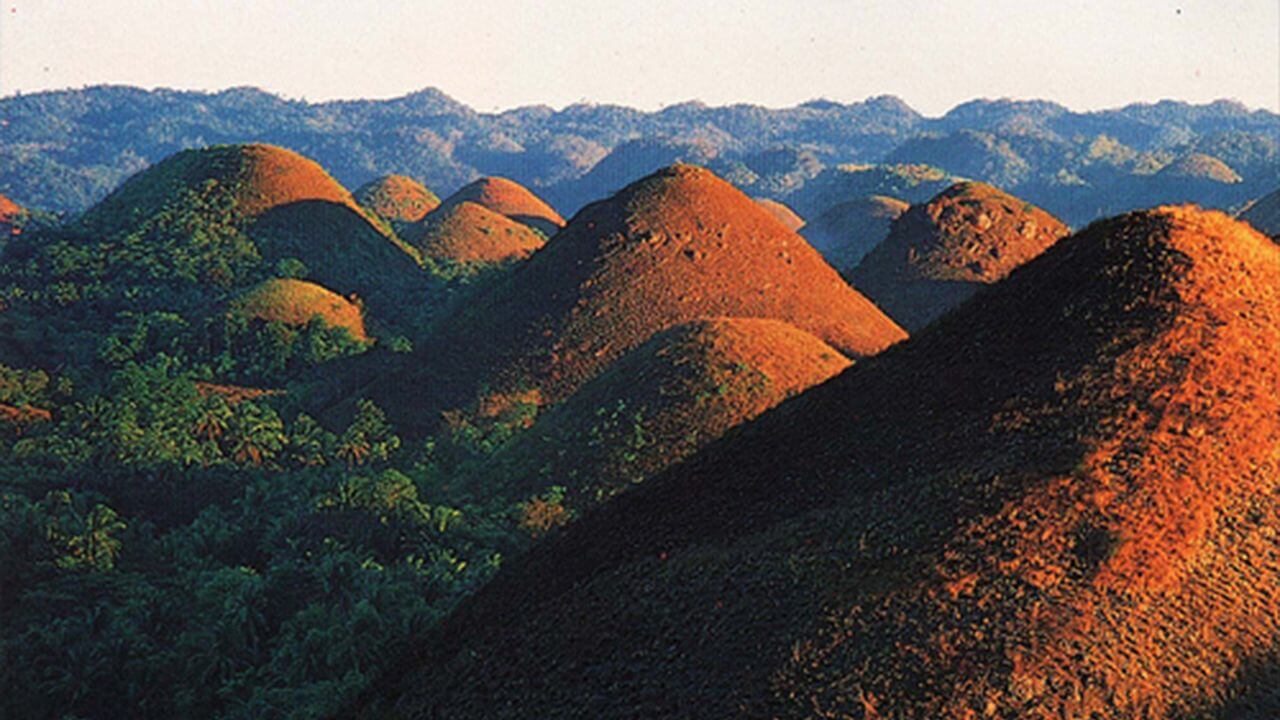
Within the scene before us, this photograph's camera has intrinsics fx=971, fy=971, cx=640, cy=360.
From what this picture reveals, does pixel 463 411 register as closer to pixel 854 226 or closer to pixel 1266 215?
pixel 1266 215

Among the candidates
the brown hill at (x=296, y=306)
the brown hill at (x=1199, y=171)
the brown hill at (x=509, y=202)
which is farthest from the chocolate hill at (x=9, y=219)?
the brown hill at (x=1199, y=171)

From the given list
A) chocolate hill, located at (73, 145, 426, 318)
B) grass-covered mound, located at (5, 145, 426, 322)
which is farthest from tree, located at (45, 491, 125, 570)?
chocolate hill, located at (73, 145, 426, 318)

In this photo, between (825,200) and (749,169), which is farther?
(749,169)

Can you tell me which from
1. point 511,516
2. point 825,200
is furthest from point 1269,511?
point 825,200

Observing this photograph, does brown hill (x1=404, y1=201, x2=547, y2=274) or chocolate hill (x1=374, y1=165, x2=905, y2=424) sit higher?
chocolate hill (x1=374, y1=165, x2=905, y2=424)

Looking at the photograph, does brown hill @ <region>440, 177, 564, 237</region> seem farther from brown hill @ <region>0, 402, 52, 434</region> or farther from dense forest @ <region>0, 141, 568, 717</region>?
brown hill @ <region>0, 402, 52, 434</region>

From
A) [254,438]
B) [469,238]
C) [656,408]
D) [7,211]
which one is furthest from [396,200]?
[656,408]

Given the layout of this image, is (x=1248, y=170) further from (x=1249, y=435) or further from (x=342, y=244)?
(x=1249, y=435)

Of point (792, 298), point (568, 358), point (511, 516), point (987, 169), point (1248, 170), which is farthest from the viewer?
point (987, 169)
